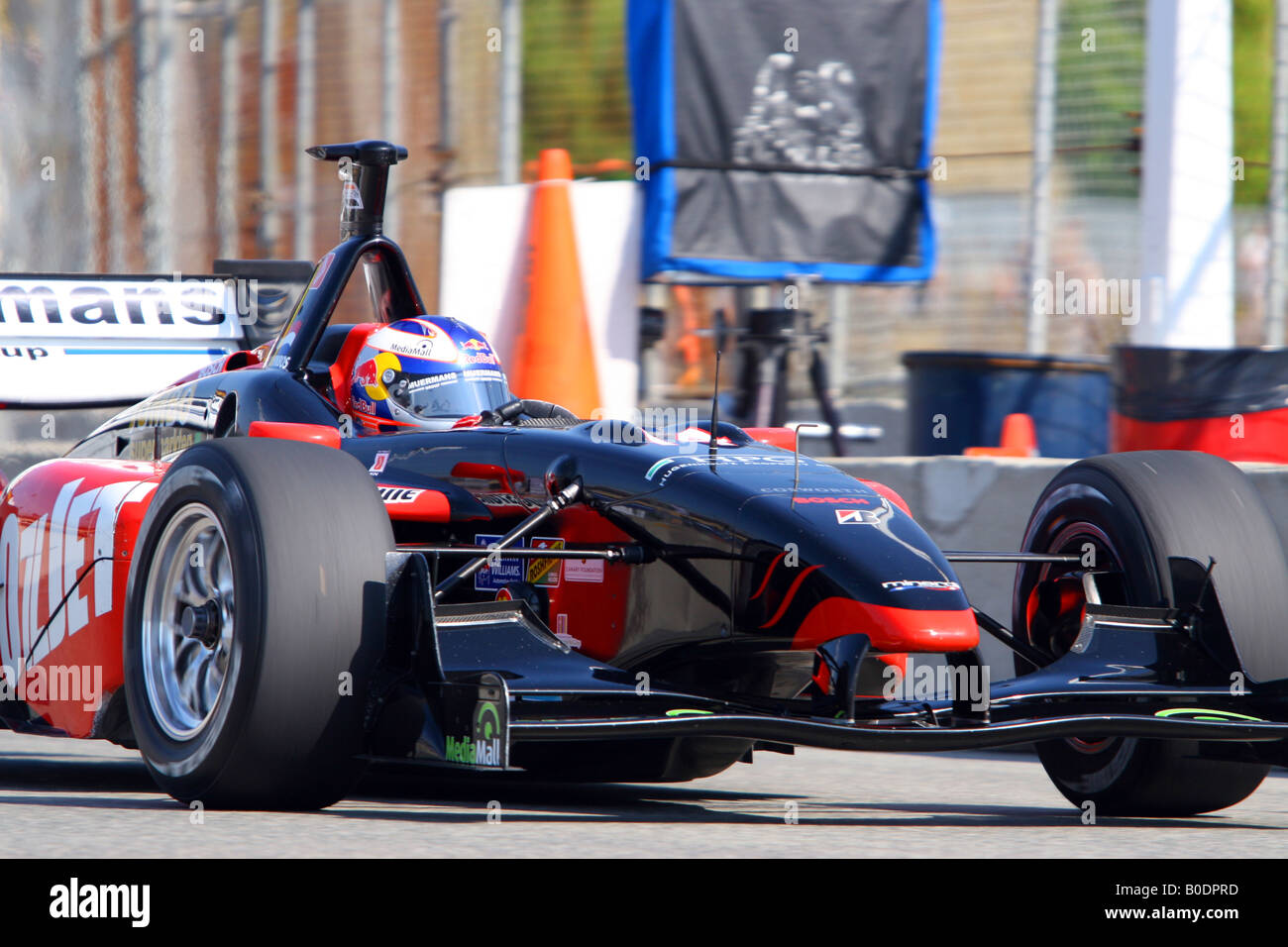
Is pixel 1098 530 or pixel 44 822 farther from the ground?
pixel 1098 530

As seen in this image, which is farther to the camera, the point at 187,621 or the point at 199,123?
the point at 199,123

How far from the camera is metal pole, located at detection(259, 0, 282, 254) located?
1399 cm

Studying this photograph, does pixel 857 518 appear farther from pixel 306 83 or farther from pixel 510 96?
pixel 306 83

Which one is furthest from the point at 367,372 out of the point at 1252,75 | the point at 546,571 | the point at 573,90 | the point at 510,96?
the point at 1252,75

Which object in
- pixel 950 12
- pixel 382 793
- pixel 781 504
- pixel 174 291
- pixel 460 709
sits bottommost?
pixel 382 793

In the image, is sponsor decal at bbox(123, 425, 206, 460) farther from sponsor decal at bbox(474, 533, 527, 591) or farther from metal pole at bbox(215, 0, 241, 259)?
metal pole at bbox(215, 0, 241, 259)

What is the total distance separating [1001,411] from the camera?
32.7 feet

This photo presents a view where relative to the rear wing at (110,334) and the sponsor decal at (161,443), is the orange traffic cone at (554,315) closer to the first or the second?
the rear wing at (110,334)

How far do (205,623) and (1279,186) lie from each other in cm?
620

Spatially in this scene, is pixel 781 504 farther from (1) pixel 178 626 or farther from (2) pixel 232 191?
(2) pixel 232 191

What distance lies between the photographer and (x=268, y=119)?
46.1ft

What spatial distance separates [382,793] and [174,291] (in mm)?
3097

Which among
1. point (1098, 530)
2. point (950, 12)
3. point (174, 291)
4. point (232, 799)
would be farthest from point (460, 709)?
point (950, 12)

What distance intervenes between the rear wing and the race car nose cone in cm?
300
